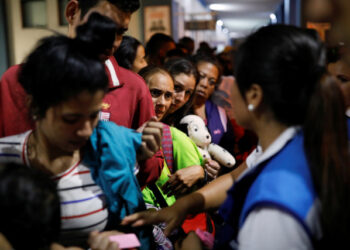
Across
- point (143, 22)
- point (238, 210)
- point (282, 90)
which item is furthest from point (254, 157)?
point (143, 22)

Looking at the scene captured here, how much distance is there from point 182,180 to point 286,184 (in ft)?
3.29

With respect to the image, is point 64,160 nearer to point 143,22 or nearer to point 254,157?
point 254,157

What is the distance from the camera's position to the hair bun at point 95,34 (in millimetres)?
1185

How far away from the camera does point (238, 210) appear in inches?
48.3

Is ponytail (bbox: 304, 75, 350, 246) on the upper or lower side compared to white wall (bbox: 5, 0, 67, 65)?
lower

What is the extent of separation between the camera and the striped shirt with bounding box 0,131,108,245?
1.20 meters

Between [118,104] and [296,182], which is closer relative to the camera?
[296,182]

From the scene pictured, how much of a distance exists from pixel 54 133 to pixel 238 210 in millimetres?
688

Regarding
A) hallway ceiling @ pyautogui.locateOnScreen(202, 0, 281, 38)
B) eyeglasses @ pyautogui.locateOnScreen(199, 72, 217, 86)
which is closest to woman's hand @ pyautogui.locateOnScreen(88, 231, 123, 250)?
eyeglasses @ pyautogui.locateOnScreen(199, 72, 217, 86)

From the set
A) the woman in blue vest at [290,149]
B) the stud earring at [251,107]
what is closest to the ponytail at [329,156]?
the woman in blue vest at [290,149]

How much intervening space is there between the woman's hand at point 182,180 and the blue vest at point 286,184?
759mm

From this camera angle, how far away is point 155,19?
7.35 metres

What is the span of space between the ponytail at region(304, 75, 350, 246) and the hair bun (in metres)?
0.71

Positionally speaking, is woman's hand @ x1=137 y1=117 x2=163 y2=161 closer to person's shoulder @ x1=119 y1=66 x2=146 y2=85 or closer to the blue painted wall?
person's shoulder @ x1=119 y1=66 x2=146 y2=85
